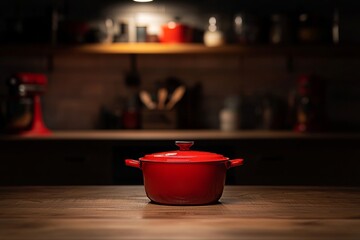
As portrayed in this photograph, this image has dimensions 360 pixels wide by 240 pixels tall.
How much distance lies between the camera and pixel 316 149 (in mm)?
3678

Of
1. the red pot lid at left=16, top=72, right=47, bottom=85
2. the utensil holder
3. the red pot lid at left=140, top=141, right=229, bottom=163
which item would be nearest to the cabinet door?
the red pot lid at left=16, top=72, right=47, bottom=85

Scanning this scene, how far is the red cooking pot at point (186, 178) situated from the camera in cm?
153

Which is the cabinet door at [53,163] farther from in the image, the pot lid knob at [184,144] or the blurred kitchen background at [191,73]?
the pot lid knob at [184,144]

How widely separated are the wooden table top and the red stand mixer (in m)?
2.16

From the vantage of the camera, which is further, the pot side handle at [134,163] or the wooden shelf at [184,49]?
the wooden shelf at [184,49]

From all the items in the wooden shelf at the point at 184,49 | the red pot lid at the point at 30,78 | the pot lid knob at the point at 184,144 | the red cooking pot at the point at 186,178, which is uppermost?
the wooden shelf at the point at 184,49

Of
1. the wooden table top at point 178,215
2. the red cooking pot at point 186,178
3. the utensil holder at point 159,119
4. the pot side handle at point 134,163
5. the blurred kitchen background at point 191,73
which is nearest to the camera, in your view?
the wooden table top at point 178,215

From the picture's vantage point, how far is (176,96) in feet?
14.2

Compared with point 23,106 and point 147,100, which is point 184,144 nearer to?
point 23,106

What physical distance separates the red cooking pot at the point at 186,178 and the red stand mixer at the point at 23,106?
2508mm

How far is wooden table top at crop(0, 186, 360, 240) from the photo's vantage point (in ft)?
3.98

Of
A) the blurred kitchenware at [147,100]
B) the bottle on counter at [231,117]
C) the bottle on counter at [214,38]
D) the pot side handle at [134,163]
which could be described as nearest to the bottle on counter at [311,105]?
the bottle on counter at [231,117]

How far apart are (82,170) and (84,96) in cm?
86

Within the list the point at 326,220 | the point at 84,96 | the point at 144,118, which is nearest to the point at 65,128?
the point at 84,96
